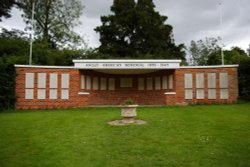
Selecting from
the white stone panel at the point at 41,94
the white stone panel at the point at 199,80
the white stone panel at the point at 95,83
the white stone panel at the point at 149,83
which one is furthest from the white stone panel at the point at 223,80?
the white stone panel at the point at 41,94

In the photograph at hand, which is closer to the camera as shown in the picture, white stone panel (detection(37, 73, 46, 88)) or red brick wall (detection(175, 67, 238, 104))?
white stone panel (detection(37, 73, 46, 88))

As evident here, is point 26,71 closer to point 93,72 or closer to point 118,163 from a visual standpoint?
point 93,72

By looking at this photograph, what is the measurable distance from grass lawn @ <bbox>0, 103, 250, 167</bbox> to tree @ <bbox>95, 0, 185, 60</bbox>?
82.6 ft

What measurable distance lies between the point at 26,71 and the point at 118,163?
1384cm

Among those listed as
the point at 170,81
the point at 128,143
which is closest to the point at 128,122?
the point at 128,143

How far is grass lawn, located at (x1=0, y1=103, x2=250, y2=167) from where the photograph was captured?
6.70m

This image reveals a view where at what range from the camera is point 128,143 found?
26.7ft

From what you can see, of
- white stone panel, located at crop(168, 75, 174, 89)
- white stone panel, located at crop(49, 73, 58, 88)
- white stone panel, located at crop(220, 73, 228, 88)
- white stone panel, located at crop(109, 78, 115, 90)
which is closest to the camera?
white stone panel, located at crop(49, 73, 58, 88)

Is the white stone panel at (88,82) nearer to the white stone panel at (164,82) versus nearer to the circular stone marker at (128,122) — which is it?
the white stone panel at (164,82)

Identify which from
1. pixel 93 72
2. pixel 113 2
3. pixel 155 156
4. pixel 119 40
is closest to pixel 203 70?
pixel 93 72

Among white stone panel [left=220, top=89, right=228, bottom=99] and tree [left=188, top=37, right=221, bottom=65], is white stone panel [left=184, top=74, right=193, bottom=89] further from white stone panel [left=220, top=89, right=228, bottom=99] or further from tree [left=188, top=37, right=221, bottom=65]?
tree [left=188, top=37, right=221, bottom=65]

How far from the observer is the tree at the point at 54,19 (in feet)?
104

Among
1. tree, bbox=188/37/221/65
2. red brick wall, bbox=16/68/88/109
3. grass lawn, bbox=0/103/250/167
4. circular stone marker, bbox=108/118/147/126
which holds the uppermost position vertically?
tree, bbox=188/37/221/65

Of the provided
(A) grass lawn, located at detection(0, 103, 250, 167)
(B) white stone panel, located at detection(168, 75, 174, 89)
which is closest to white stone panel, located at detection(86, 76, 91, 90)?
(B) white stone panel, located at detection(168, 75, 174, 89)
